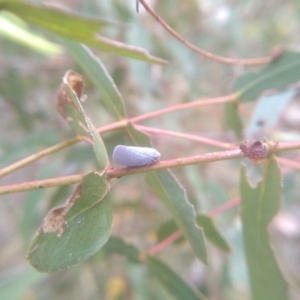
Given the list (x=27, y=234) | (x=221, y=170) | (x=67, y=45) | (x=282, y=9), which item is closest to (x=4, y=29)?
(x=67, y=45)

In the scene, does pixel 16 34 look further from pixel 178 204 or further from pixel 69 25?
pixel 178 204

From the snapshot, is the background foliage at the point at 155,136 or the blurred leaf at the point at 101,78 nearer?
the blurred leaf at the point at 101,78

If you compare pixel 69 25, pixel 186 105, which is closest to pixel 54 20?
pixel 69 25

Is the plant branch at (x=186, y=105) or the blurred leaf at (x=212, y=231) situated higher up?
the plant branch at (x=186, y=105)

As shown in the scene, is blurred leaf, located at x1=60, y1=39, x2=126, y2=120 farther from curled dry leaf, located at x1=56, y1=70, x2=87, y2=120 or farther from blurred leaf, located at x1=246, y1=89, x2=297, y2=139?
blurred leaf, located at x1=246, y1=89, x2=297, y2=139

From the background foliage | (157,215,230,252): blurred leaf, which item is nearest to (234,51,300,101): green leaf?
the background foliage

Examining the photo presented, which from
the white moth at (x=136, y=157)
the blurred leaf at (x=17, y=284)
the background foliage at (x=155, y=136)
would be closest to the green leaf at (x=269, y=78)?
the background foliage at (x=155, y=136)

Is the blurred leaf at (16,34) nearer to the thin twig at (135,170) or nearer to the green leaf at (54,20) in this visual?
the green leaf at (54,20)
